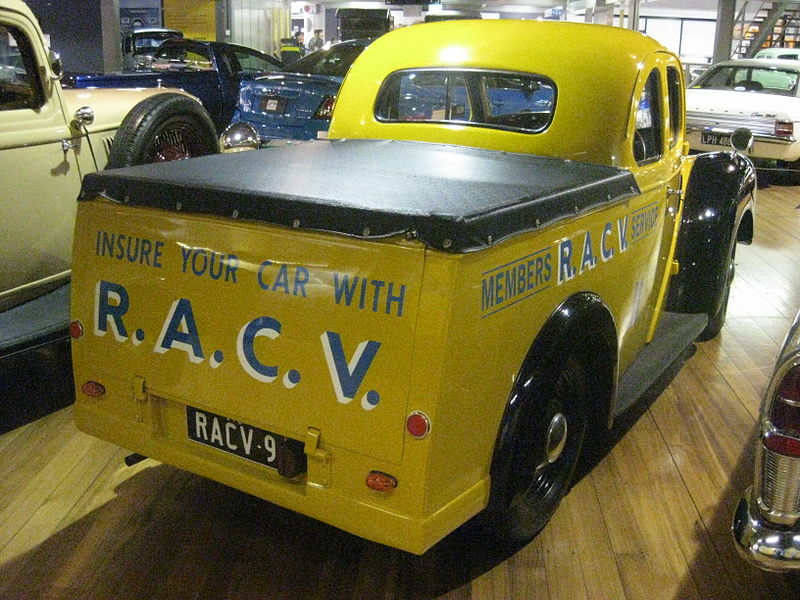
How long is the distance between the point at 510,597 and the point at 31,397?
278 centimetres

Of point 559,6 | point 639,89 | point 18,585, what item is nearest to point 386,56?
point 639,89

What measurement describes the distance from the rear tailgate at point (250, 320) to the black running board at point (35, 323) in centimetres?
115

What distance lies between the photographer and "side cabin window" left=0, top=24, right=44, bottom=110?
4.18 metres

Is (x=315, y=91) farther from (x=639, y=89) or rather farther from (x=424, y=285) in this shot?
(x=424, y=285)

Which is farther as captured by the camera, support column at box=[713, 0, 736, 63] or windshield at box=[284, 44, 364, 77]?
support column at box=[713, 0, 736, 63]

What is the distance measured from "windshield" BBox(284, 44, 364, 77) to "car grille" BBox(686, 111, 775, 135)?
4606mm

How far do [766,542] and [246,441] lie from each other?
5.21ft

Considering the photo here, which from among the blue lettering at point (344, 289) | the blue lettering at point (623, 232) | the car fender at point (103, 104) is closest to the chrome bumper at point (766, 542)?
the blue lettering at point (623, 232)

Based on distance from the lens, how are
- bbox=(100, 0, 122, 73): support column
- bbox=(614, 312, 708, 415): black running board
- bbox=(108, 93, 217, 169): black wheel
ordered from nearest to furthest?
1. bbox=(614, 312, 708, 415): black running board
2. bbox=(108, 93, 217, 169): black wheel
3. bbox=(100, 0, 122, 73): support column

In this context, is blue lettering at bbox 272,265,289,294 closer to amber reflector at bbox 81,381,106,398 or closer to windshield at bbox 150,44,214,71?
amber reflector at bbox 81,381,106,398

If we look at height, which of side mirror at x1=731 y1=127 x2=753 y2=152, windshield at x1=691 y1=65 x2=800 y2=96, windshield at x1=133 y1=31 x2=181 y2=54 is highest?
windshield at x1=133 y1=31 x2=181 y2=54

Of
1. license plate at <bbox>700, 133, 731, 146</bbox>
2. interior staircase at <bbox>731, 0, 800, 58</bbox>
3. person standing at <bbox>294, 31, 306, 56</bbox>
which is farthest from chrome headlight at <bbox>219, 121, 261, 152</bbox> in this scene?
interior staircase at <bbox>731, 0, 800, 58</bbox>

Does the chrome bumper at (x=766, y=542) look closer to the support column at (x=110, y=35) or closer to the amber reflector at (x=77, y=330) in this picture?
the amber reflector at (x=77, y=330)

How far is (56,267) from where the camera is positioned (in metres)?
4.43
